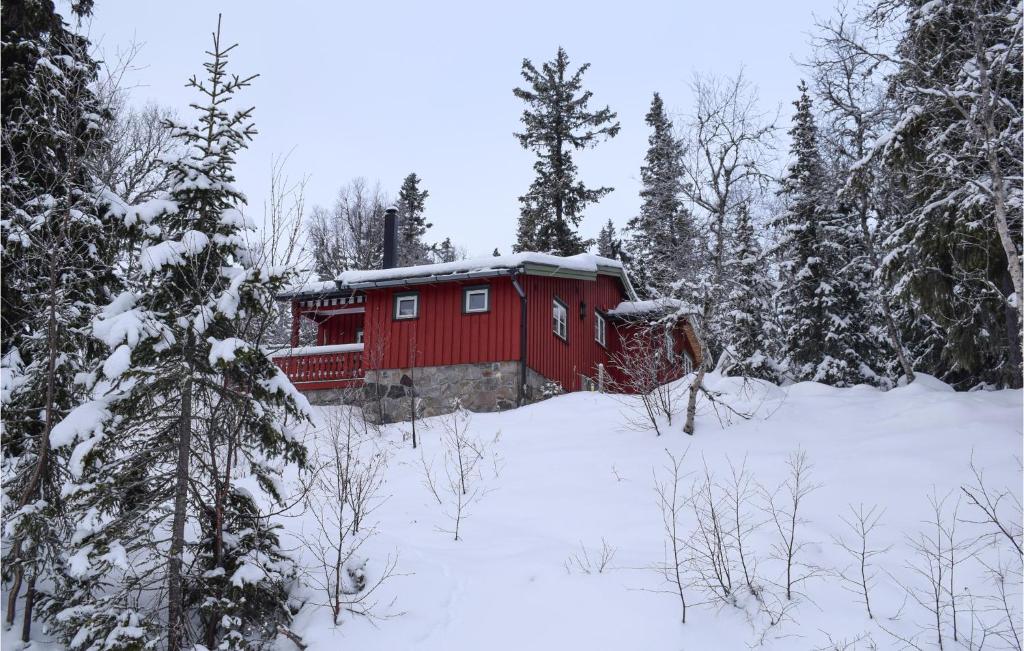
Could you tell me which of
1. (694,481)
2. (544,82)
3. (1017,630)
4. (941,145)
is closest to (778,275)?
(544,82)

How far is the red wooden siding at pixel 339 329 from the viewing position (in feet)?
69.1

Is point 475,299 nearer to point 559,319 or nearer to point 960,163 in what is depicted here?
point 559,319

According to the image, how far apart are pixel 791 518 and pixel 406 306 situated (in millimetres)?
11957

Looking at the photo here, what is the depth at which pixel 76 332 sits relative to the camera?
7.82 meters

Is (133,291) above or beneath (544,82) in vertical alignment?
beneath

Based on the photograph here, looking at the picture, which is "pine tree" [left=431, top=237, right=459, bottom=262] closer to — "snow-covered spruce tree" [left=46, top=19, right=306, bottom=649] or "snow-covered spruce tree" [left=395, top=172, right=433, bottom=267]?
"snow-covered spruce tree" [left=395, top=172, right=433, bottom=267]

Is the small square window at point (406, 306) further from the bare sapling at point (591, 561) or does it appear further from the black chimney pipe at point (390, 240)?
the bare sapling at point (591, 561)

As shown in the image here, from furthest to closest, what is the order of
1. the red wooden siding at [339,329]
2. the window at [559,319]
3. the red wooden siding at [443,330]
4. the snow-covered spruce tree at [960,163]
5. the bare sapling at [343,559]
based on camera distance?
the red wooden siding at [339,329], the window at [559,319], the red wooden siding at [443,330], the snow-covered spruce tree at [960,163], the bare sapling at [343,559]

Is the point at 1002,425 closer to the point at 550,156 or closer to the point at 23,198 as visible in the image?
the point at 23,198

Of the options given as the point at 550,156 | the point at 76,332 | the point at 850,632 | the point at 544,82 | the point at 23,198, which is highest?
the point at 544,82

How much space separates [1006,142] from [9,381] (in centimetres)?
1271

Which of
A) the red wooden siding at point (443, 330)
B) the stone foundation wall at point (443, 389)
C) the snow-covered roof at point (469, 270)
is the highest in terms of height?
the snow-covered roof at point (469, 270)

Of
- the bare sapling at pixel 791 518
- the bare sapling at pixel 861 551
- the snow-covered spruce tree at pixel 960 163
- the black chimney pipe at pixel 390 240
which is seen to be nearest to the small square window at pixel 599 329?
the black chimney pipe at pixel 390 240

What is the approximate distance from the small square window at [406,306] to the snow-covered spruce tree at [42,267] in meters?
9.61
